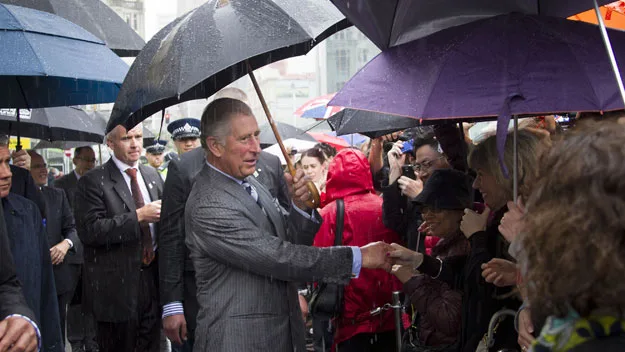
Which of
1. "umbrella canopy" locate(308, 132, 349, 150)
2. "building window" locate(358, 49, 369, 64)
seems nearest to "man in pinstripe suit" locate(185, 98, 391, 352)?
"umbrella canopy" locate(308, 132, 349, 150)

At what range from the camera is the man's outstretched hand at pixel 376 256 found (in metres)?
4.23

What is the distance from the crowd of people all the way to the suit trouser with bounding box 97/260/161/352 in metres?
0.01

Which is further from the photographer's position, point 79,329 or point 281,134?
point 281,134

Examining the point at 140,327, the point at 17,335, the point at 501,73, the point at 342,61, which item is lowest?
the point at 140,327

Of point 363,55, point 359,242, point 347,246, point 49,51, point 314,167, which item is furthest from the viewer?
point 363,55

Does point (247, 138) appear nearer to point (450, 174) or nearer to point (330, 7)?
point (330, 7)

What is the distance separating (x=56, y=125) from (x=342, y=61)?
54.7m

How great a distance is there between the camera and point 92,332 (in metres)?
9.70

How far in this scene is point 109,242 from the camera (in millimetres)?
6387

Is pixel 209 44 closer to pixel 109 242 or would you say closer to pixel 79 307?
pixel 109 242

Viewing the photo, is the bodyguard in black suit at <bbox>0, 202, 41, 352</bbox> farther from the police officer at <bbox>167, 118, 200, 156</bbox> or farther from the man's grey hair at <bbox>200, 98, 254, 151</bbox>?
the police officer at <bbox>167, 118, 200, 156</bbox>

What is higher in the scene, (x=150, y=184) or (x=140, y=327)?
(x=150, y=184)

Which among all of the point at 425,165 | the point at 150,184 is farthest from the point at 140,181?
the point at 425,165

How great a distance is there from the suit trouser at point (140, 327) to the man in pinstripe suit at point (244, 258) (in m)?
2.34
